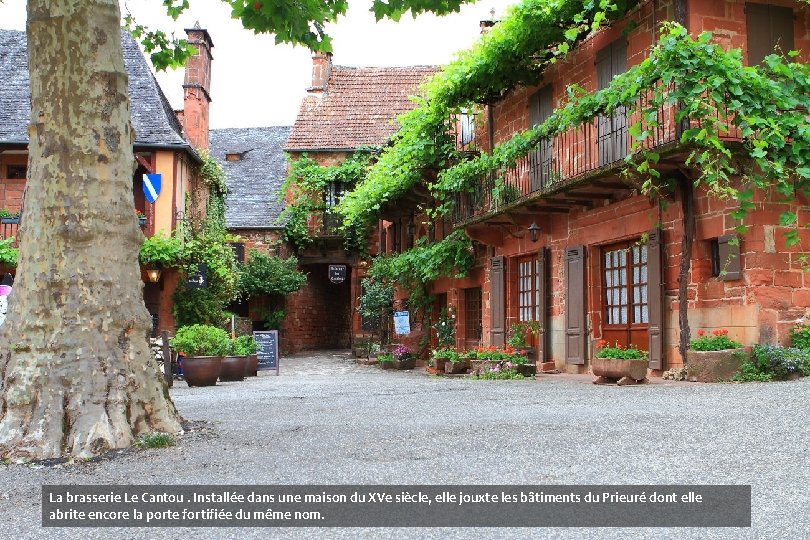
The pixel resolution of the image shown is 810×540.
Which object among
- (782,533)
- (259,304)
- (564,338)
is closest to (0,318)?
(564,338)

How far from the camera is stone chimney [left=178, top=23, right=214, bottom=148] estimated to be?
23.0 meters

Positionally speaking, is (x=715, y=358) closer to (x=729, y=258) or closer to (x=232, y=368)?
(x=729, y=258)

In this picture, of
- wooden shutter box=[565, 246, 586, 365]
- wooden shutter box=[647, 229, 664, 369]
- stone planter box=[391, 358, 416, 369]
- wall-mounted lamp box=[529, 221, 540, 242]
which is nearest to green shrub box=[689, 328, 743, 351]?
wooden shutter box=[647, 229, 664, 369]

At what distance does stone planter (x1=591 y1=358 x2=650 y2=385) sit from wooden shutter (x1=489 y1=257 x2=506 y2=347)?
17.9ft

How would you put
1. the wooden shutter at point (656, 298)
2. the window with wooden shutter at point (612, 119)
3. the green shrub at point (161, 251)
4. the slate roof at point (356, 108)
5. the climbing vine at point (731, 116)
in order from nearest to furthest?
the climbing vine at point (731, 116) → the wooden shutter at point (656, 298) → the window with wooden shutter at point (612, 119) → the green shrub at point (161, 251) → the slate roof at point (356, 108)

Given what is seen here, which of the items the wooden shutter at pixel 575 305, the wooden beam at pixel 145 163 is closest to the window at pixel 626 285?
the wooden shutter at pixel 575 305

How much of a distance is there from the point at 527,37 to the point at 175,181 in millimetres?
9746

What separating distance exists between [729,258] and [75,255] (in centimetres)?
778

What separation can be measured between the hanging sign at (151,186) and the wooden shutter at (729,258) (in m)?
12.8

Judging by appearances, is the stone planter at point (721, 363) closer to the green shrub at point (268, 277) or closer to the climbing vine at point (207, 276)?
the climbing vine at point (207, 276)

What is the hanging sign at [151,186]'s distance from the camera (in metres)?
19.5

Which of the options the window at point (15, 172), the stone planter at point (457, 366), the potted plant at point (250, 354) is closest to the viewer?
the stone planter at point (457, 366)

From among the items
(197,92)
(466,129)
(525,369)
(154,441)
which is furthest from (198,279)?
(154,441)

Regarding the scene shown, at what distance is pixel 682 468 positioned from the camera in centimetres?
466
